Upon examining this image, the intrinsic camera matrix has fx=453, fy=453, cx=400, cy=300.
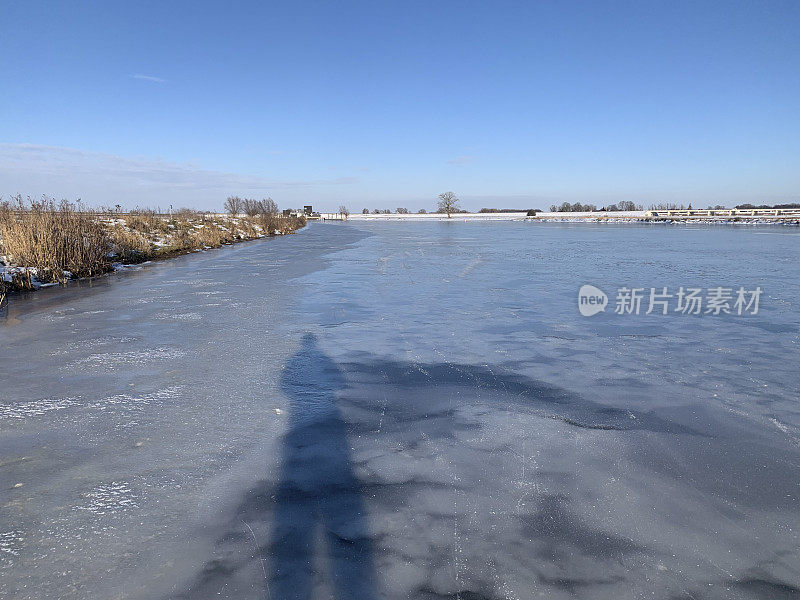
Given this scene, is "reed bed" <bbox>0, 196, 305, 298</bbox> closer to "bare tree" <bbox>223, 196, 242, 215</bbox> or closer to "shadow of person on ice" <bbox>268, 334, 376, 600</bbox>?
"shadow of person on ice" <bbox>268, 334, 376, 600</bbox>

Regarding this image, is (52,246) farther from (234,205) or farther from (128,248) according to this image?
(234,205)

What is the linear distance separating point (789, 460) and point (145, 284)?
417 inches

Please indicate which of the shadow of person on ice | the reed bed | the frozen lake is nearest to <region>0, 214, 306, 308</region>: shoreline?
the reed bed

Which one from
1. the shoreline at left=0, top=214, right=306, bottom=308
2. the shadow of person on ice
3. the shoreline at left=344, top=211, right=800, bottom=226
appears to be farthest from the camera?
the shoreline at left=344, top=211, right=800, bottom=226

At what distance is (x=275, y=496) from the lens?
236 cm

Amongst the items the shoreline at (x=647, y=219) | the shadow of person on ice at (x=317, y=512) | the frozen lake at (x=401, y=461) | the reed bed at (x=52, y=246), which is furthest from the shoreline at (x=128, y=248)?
the shoreline at (x=647, y=219)

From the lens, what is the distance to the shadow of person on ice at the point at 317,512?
1821 mm

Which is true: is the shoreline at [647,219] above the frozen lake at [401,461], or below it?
above

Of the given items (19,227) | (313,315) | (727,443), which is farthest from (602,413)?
(19,227)

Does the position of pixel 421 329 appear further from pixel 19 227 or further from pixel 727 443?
pixel 19 227

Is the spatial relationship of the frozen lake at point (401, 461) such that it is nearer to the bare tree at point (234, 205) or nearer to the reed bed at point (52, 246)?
the reed bed at point (52, 246)

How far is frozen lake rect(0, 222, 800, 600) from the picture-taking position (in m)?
1.87

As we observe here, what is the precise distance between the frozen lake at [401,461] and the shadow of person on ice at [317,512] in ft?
0.04

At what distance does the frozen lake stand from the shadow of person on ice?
0.01m
